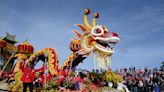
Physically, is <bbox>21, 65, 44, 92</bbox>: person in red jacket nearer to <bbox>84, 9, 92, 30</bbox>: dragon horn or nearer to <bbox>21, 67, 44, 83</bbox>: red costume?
<bbox>21, 67, 44, 83</bbox>: red costume

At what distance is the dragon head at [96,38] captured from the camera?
54.8 feet

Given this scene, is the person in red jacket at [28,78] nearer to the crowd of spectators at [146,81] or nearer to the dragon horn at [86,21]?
the dragon horn at [86,21]

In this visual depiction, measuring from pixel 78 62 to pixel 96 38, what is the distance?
2570 mm

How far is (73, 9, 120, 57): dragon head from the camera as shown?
54.8ft

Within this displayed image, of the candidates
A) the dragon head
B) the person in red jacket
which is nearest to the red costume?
the person in red jacket

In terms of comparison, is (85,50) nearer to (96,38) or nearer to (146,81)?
(96,38)

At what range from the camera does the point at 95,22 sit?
1805 cm

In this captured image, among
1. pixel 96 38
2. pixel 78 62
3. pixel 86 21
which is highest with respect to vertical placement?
pixel 86 21

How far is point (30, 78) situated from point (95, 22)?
232 inches

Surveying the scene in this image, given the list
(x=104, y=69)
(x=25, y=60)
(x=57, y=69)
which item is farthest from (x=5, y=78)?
(x=104, y=69)

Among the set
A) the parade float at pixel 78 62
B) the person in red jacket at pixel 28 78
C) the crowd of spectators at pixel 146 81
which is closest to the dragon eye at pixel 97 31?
the parade float at pixel 78 62

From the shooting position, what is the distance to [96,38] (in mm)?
17328

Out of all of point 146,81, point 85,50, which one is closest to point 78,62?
point 85,50

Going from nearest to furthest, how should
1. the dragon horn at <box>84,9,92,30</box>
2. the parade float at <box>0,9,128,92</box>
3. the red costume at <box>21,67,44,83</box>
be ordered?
the red costume at <box>21,67,44,83</box>
the parade float at <box>0,9,128,92</box>
the dragon horn at <box>84,9,92,30</box>
